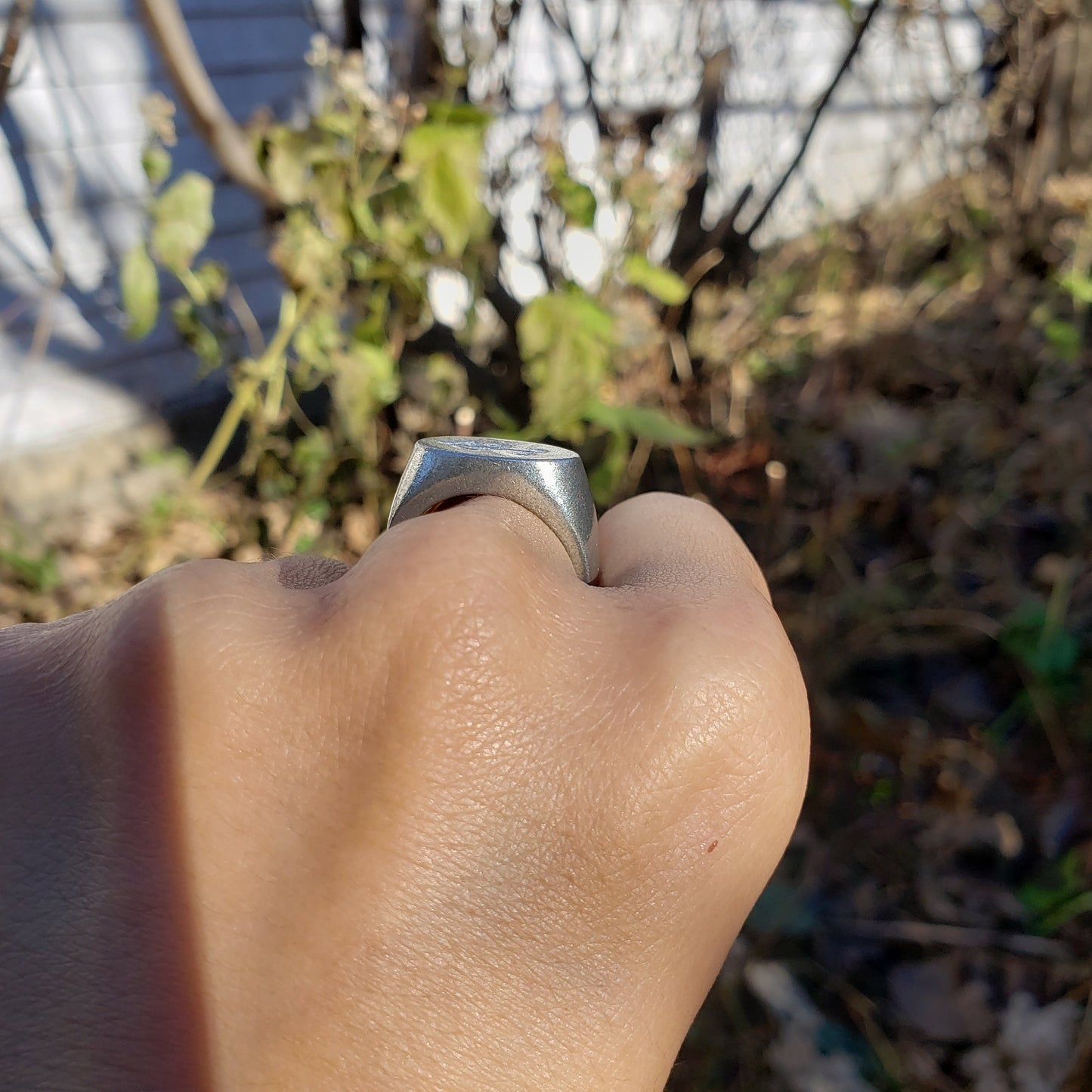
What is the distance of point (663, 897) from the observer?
524mm

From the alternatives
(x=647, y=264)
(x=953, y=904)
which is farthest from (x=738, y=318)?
(x=953, y=904)

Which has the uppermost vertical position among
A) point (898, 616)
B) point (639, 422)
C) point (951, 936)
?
point (639, 422)

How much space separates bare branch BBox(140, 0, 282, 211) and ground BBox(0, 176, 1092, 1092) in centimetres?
65

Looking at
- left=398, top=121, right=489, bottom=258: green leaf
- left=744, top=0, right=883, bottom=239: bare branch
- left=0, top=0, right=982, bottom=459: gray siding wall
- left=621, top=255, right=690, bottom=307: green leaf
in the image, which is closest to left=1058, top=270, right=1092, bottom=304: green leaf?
left=0, top=0, right=982, bottom=459: gray siding wall

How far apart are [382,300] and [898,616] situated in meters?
1.29

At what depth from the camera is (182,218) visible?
1407mm

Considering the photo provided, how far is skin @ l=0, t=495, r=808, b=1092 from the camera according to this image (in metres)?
0.47

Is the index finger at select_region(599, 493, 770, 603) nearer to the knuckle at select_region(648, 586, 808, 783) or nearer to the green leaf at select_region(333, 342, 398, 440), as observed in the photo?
the knuckle at select_region(648, 586, 808, 783)

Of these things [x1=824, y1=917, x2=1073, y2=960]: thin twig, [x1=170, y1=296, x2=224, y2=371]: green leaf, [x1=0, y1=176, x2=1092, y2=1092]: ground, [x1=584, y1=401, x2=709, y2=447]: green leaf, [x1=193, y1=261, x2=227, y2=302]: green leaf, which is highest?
[x1=193, y1=261, x2=227, y2=302]: green leaf

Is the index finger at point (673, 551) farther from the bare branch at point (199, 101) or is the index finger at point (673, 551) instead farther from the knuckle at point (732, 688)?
the bare branch at point (199, 101)

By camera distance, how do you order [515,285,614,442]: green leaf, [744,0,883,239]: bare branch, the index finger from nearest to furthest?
the index finger < [515,285,614,442]: green leaf < [744,0,883,239]: bare branch

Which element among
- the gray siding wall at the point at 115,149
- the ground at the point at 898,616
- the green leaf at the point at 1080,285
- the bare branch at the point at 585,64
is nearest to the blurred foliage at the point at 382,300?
the ground at the point at 898,616

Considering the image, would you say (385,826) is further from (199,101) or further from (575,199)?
(199,101)

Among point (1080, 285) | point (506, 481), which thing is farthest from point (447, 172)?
point (1080, 285)
